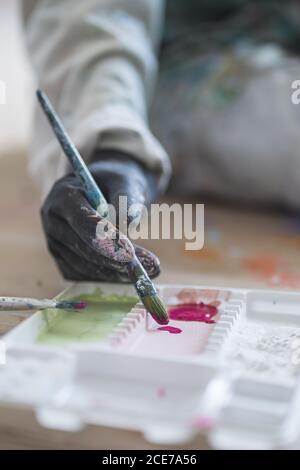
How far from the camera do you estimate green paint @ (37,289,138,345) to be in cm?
43

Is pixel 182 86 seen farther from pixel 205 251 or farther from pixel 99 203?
pixel 99 203

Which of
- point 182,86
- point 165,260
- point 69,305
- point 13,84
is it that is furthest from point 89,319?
point 13,84

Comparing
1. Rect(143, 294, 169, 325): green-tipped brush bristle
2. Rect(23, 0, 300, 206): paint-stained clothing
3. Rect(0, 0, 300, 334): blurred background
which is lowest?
Rect(143, 294, 169, 325): green-tipped brush bristle

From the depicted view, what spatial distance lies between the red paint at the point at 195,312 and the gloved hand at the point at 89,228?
3 cm

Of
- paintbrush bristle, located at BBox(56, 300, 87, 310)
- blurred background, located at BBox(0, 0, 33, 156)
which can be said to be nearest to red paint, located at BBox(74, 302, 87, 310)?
paintbrush bristle, located at BBox(56, 300, 87, 310)

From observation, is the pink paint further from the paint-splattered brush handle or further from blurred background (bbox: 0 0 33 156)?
blurred background (bbox: 0 0 33 156)

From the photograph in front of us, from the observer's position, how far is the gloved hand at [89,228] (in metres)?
0.47

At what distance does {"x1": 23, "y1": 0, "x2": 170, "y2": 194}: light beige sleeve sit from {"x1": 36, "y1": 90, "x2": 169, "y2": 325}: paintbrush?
0.31ft

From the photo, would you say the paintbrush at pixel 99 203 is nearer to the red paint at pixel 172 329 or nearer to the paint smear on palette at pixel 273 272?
the red paint at pixel 172 329

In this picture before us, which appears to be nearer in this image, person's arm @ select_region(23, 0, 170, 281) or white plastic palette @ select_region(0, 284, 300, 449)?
white plastic palette @ select_region(0, 284, 300, 449)

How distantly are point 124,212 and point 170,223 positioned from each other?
281 millimetres

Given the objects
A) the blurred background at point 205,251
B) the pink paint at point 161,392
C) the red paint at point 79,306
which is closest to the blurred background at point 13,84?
the blurred background at point 205,251
